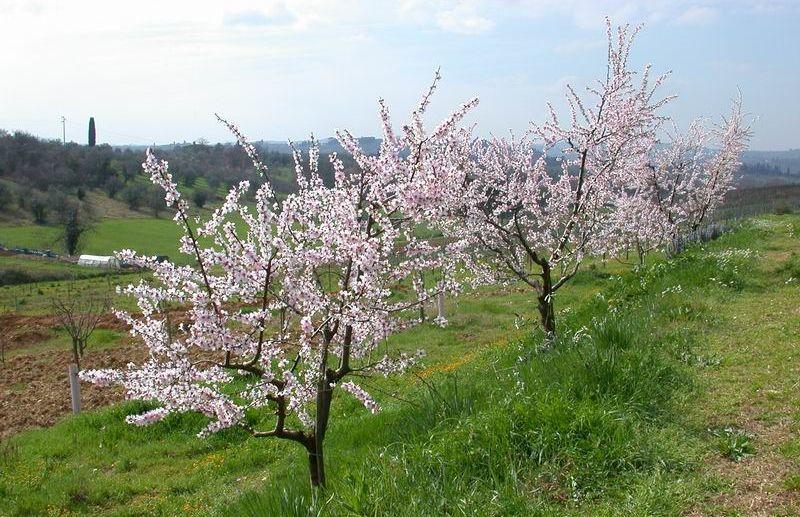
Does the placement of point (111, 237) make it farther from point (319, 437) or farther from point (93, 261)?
point (319, 437)

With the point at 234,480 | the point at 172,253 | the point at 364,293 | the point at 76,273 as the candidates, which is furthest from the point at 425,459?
the point at 172,253

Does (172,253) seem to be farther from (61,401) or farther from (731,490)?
(731,490)

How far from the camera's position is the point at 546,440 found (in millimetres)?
4363

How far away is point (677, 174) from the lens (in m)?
20.0

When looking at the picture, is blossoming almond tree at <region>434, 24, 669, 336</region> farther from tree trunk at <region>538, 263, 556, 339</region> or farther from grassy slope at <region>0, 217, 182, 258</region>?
grassy slope at <region>0, 217, 182, 258</region>

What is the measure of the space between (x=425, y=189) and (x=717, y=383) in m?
3.27

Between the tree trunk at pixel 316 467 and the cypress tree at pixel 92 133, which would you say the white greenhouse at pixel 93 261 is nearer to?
the tree trunk at pixel 316 467

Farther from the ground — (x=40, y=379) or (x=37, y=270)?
(x=40, y=379)

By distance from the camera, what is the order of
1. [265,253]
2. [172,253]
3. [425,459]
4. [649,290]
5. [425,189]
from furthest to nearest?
[172,253], [649,290], [425,189], [265,253], [425,459]

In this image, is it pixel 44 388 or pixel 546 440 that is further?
pixel 44 388

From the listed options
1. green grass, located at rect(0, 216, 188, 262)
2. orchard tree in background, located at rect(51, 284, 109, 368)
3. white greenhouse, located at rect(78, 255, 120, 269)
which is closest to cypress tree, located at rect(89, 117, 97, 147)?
green grass, located at rect(0, 216, 188, 262)

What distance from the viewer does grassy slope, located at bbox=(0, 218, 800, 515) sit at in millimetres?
3924

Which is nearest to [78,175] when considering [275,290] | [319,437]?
[275,290]

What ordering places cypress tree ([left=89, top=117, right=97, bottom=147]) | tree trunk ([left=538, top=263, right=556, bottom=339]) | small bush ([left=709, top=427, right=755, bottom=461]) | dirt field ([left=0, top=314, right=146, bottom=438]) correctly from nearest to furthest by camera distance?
small bush ([left=709, top=427, right=755, bottom=461]), tree trunk ([left=538, top=263, right=556, bottom=339]), dirt field ([left=0, top=314, right=146, bottom=438]), cypress tree ([left=89, top=117, right=97, bottom=147])
